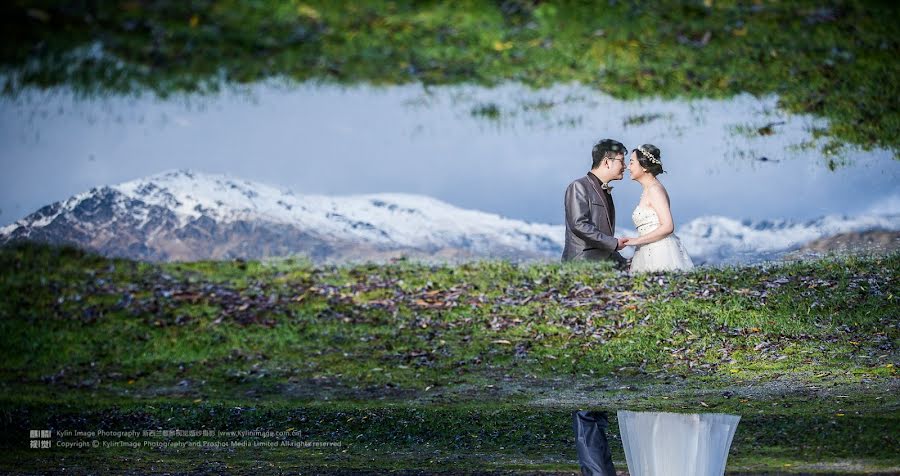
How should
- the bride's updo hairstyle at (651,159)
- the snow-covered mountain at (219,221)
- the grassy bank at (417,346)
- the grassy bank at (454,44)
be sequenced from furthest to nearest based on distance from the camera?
the bride's updo hairstyle at (651,159) → the grassy bank at (417,346) → the snow-covered mountain at (219,221) → the grassy bank at (454,44)

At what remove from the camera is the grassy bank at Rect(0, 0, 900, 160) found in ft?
12.1

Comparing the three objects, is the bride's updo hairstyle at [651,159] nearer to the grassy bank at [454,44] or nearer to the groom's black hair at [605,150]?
the groom's black hair at [605,150]

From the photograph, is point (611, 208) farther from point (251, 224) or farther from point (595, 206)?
point (251, 224)

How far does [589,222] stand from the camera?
4957mm

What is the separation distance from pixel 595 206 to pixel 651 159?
0.40 meters

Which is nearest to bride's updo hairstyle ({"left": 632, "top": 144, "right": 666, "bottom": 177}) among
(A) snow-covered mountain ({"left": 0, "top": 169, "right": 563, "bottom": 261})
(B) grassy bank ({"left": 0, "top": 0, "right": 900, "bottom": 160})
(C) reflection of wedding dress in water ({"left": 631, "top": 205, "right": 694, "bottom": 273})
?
(C) reflection of wedding dress in water ({"left": 631, "top": 205, "right": 694, "bottom": 273})

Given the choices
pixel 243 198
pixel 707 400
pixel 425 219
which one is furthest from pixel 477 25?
pixel 707 400

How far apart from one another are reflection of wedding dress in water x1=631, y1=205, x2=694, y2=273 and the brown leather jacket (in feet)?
0.45

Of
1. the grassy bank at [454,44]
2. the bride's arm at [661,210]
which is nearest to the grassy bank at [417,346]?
the bride's arm at [661,210]

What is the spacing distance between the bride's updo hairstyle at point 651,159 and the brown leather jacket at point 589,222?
26cm

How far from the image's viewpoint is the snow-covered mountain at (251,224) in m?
4.48

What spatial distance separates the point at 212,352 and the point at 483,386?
5.02 feet

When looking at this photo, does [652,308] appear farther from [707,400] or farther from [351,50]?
[351,50]

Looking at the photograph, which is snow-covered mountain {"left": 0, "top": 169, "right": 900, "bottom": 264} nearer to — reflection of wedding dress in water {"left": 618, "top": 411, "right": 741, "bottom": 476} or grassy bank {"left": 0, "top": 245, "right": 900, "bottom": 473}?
grassy bank {"left": 0, "top": 245, "right": 900, "bottom": 473}
